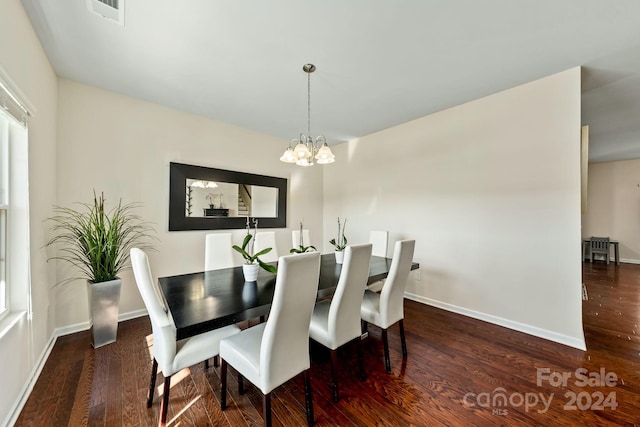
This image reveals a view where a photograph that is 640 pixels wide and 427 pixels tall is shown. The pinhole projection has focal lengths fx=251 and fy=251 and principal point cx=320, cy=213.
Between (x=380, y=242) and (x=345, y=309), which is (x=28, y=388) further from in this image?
(x=380, y=242)

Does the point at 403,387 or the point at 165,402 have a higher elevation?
the point at 165,402

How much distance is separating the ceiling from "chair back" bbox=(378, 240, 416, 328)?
1658 millimetres

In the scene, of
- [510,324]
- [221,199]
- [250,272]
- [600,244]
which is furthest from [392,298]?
[600,244]

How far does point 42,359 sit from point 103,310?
0.48m

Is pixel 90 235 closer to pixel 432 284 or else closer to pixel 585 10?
pixel 432 284

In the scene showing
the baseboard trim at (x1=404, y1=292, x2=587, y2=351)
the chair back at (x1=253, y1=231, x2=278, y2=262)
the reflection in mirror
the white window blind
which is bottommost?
the baseboard trim at (x1=404, y1=292, x2=587, y2=351)

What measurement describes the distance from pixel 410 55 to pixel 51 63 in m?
A: 3.28

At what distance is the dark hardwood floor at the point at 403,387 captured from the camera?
5.10ft

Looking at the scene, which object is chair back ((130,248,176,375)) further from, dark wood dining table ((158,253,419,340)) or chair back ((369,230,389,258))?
chair back ((369,230,389,258))

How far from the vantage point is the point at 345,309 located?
179 centimetres

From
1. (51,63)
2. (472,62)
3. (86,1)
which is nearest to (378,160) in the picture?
(472,62)

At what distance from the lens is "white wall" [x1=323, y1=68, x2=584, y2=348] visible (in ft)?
8.03

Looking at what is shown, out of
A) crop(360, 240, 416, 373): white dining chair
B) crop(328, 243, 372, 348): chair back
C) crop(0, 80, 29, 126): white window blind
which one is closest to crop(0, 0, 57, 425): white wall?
crop(0, 80, 29, 126): white window blind

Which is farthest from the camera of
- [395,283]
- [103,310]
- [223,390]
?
[103,310]
